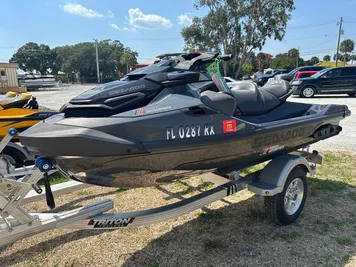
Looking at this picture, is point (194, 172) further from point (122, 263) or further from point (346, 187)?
point (346, 187)

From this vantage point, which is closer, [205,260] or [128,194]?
[205,260]

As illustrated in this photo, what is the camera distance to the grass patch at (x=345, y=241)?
9.84ft

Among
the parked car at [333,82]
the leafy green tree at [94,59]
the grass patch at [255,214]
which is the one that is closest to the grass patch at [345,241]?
the grass patch at [255,214]

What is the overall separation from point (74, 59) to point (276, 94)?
7811cm

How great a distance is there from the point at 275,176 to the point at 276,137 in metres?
0.40

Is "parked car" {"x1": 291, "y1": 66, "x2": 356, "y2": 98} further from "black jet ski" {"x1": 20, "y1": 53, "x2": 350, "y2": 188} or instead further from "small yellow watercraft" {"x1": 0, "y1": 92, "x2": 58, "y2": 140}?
"black jet ski" {"x1": 20, "y1": 53, "x2": 350, "y2": 188}

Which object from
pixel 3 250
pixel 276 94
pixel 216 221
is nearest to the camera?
pixel 3 250

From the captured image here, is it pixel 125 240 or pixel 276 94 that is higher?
pixel 276 94

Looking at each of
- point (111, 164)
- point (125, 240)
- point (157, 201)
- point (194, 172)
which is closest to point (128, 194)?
point (157, 201)

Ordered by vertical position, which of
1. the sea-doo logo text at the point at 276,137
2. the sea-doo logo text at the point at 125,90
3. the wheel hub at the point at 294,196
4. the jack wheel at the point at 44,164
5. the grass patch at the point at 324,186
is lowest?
the grass patch at the point at 324,186

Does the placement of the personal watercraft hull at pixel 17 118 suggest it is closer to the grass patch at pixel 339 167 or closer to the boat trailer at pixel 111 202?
the boat trailer at pixel 111 202

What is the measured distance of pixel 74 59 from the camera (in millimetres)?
74812

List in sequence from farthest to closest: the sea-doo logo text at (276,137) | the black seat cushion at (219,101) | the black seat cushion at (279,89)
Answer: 1. the black seat cushion at (279,89)
2. the sea-doo logo text at (276,137)
3. the black seat cushion at (219,101)

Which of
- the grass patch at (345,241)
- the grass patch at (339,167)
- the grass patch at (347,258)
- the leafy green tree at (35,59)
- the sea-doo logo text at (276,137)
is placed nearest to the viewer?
the grass patch at (347,258)
